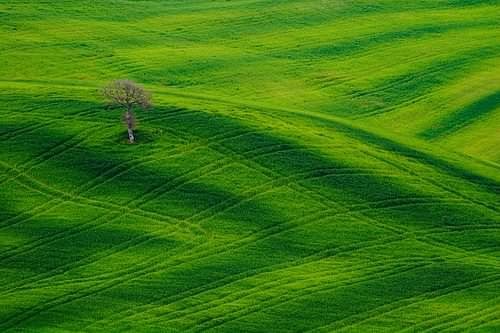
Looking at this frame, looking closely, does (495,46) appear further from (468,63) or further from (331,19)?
(331,19)

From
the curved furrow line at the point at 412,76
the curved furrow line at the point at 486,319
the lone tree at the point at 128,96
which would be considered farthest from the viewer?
the curved furrow line at the point at 412,76

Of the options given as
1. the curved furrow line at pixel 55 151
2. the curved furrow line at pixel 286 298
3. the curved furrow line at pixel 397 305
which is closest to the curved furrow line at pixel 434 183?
the curved furrow line at pixel 397 305

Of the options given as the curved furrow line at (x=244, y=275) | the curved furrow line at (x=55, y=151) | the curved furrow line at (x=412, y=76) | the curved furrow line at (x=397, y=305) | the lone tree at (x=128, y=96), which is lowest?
the curved furrow line at (x=397, y=305)

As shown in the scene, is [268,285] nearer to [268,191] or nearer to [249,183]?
[268,191]

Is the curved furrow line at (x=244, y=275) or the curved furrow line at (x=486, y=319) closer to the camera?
the curved furrow line at (x=486, y=319)

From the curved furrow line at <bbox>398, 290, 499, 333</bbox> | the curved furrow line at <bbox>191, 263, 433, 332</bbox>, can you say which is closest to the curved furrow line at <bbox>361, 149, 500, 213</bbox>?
the curved furrow line at <bbox>191, 263, 433, 332</bbox>

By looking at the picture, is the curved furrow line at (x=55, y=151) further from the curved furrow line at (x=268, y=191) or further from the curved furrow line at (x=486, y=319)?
the curved furrow line at (x=486, y=319)

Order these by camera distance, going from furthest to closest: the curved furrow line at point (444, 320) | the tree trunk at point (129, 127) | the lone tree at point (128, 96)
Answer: the lone tree at point (128, 96) → the tree trunk at point (129, 127) → the curved furrow line at point (444, 320)

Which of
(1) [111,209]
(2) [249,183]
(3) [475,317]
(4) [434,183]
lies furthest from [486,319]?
(1) [111,209]
